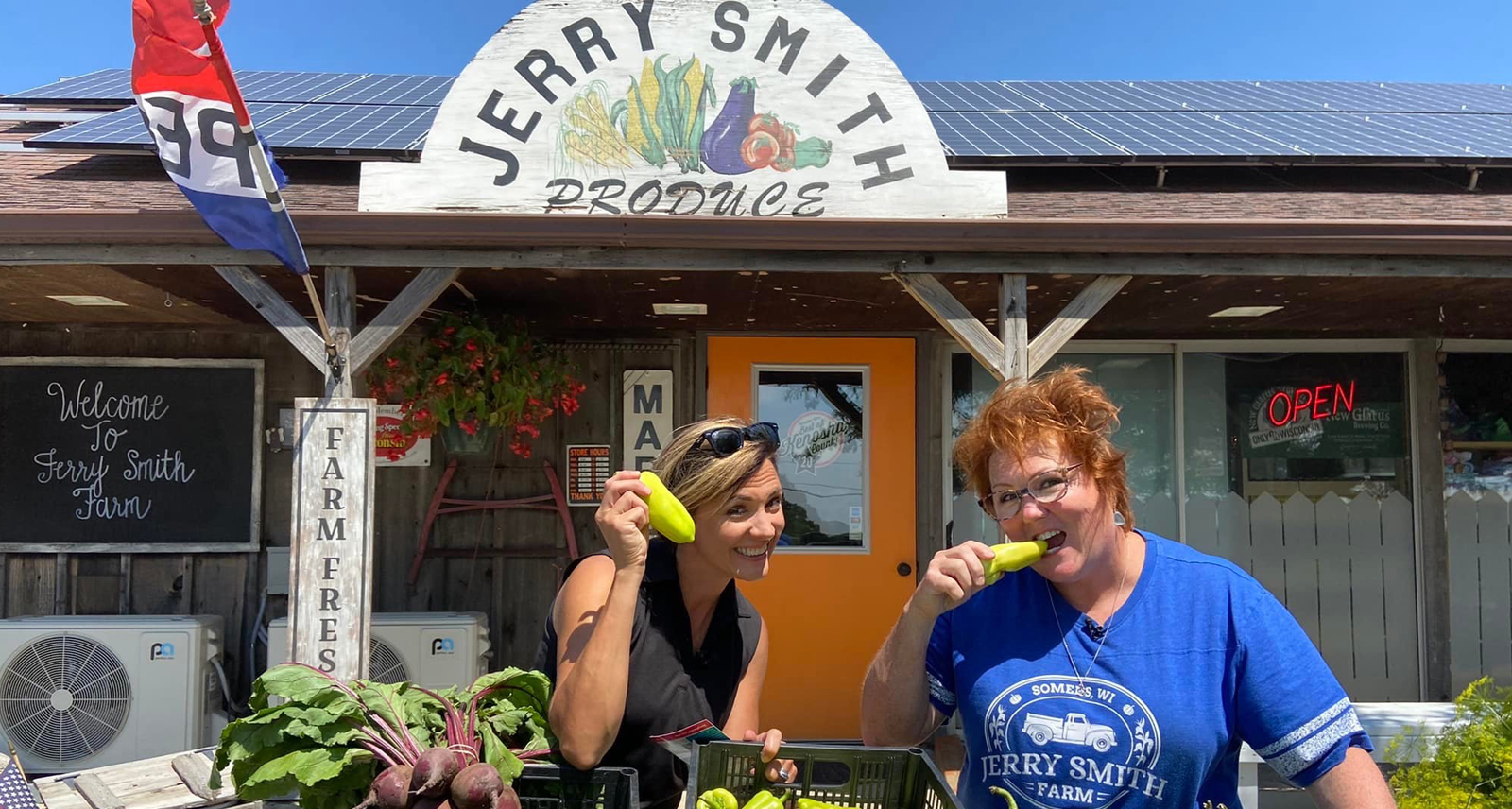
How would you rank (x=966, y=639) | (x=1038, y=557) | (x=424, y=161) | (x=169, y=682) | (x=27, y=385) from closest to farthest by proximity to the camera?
(x=1038, y=557), (x=966, y=639), (x=424, y=161), (x=169, y=682), (x=27, y=385)

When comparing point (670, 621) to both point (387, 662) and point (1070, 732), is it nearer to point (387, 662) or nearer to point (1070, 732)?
point (1070, 732)

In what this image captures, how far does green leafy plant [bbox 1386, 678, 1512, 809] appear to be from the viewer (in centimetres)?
190

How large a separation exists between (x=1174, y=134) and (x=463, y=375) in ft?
15.8

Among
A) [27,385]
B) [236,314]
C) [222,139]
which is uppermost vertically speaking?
[222,139]

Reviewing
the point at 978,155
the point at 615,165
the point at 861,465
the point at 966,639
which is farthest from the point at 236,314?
the point at 966,639

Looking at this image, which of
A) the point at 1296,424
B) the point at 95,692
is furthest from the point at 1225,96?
the point at 95,692

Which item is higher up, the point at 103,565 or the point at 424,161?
the point at 424,161

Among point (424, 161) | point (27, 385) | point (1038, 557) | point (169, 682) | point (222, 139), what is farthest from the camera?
point (27, 385)

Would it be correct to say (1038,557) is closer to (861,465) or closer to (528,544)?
(861,465)

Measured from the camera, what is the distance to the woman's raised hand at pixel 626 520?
1.66 meters

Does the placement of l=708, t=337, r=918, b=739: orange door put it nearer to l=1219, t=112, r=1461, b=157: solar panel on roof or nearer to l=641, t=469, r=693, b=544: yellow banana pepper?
l=1219, t=112, r=1461, b=157: solar panel on roof

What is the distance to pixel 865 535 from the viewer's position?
595cm

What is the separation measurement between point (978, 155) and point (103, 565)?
5.95 metres

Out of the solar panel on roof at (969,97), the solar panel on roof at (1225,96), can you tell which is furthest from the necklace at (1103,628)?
the solar panel on roof at (1225,96)
